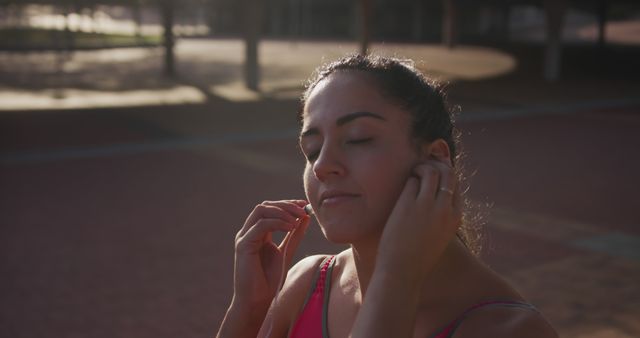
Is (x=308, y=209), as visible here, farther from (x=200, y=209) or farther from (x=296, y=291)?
(x=200, y=209)

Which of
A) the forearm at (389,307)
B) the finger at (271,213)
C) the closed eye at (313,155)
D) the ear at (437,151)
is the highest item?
the ear at (437,151)

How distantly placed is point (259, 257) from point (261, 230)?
0.29ft

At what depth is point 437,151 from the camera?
188cm

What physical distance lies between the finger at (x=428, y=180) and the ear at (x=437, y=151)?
123 mm

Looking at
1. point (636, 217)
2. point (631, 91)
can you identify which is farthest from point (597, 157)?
point (631, 91)

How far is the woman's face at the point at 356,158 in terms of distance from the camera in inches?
69.9

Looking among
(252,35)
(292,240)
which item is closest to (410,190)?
(292,240)

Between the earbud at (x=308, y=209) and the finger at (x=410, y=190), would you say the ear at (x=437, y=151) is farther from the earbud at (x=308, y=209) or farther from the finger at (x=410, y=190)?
the earbud at (x=308, y=209)

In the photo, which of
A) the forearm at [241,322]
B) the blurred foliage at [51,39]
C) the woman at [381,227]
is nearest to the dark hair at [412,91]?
the woman at [381,227]

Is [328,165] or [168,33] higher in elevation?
[328,165]

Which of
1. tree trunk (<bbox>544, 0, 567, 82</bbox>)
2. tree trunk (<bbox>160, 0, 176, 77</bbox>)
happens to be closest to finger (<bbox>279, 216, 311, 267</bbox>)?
tree trunk (<bbox>160, 0, 176, 77</bbox>)

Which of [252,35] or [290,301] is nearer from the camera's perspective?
[290,301]

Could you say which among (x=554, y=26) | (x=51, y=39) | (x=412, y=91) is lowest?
(x=51, y=39)

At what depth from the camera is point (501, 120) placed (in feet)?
54.4
